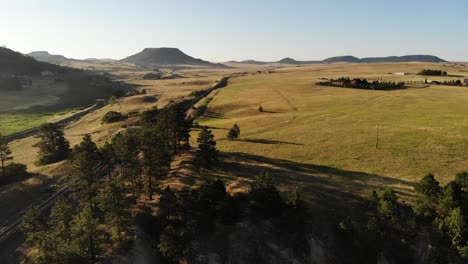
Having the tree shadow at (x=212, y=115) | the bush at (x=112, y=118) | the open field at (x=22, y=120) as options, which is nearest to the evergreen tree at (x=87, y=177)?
the bush at (x=112, y=118)

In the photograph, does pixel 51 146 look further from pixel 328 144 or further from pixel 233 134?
pixel 328 144

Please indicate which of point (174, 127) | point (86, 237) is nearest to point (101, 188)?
point (174, 127)

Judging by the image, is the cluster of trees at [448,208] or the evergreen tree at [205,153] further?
the evergreen tree at [205,153]

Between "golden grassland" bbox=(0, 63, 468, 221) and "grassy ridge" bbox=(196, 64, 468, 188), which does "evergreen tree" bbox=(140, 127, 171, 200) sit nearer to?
"golden grassland" bbox=(0, 63, 468, 221)

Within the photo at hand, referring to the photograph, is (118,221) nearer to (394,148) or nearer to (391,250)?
(391,250)

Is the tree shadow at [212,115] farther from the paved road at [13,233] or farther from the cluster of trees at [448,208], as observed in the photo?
the cluster of trees at [448,208]

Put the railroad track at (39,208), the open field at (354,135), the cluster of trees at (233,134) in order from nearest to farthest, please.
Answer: the railroad track at (39,208)
the open field at (354,135)
the cluster of trees at (233,134)

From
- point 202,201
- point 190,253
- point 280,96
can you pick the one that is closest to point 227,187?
point 202,201
